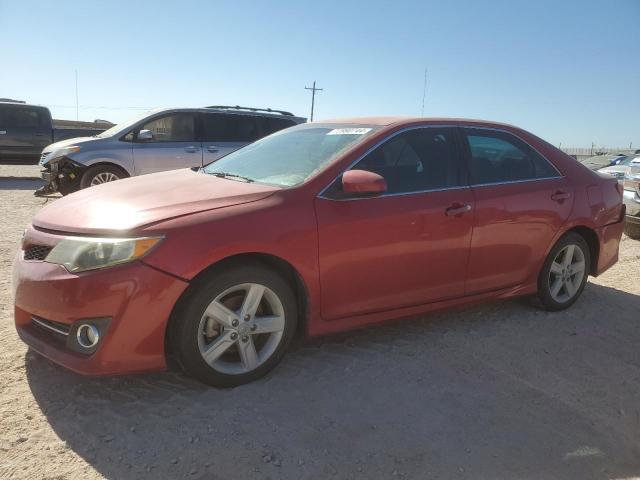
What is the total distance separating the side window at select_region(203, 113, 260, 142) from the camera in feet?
31.9

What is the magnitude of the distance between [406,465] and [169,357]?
4.61 feet

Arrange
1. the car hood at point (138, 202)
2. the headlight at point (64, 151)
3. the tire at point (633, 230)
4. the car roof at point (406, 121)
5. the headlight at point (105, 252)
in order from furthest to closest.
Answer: the headlight at point (64, 151) → the tire at point (633, 230) → the car roof at point (406, 121) → the car hood at point (138, 202) → the headlight at point (105, 252)

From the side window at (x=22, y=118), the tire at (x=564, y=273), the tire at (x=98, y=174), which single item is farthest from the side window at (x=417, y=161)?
the side window at (x=22, y=118)

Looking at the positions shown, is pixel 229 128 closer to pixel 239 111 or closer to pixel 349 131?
pixel 239 111

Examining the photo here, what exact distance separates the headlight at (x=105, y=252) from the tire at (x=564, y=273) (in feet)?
10.4

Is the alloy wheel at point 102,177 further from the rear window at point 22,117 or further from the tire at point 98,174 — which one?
the rear window at point 22,117

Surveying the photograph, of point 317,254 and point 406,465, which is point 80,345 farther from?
point 406,465

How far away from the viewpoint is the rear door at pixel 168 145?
29.7 ft

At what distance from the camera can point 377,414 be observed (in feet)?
9.09

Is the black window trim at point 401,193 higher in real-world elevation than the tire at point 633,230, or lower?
higher

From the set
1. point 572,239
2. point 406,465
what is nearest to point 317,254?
point 406,465

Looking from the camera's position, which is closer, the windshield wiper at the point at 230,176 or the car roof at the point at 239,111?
the windshield wiper at the point at 230,176

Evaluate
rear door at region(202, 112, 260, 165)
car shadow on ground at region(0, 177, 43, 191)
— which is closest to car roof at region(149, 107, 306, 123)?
rear door at region(202, 112, 260, 165)

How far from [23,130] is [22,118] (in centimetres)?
32
